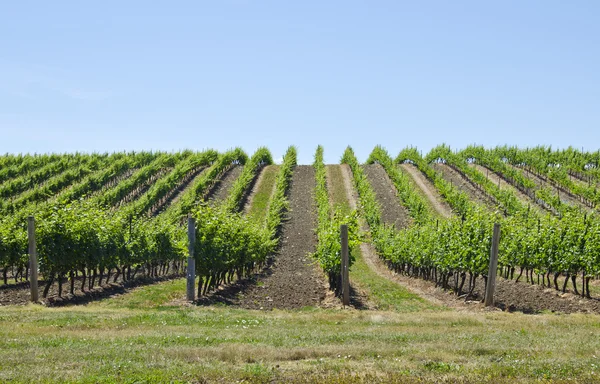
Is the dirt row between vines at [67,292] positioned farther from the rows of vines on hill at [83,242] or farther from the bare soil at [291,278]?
the bare soil at [291,278]

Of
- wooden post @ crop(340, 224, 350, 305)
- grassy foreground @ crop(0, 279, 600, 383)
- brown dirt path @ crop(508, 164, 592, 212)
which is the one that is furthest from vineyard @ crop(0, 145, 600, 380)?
grassy foreground @ crop(0, 279, 600, 383)

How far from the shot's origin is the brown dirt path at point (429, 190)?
5147cm

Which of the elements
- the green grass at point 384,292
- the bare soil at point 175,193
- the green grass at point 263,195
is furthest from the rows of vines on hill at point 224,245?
the bare soil at point 175,193

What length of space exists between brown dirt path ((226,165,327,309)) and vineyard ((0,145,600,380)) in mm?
137

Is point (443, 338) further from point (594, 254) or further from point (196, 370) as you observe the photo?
point (594, 254)

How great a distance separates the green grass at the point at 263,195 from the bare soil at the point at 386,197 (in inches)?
413

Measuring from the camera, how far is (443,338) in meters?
11.6

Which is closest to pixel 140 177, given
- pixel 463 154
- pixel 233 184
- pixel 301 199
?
pixel 233 184

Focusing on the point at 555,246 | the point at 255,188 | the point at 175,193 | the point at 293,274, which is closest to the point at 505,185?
the point at 255,188

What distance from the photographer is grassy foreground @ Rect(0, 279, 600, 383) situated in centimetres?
851

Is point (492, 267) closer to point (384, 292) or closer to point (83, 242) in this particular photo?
point (384, 292)

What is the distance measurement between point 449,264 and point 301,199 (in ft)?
115

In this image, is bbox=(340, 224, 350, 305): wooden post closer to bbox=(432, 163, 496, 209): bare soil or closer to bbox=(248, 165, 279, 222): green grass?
bbox=(248, 165, 279, 222): green grass

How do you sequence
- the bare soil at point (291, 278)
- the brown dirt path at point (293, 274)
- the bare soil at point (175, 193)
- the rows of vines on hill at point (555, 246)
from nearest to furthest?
the bare soil at point (291, 278), the brown dirt path at point (293, 274), the rows of vines on hill at point (555, 246), the bare soil at point (175, 193)
